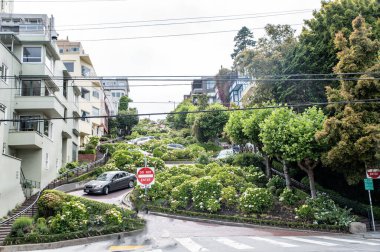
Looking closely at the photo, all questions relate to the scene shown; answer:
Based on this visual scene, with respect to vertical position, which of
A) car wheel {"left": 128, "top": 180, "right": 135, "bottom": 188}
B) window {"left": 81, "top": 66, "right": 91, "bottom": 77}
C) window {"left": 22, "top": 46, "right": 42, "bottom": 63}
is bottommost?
car wheel {"left": 128, "top": 180, "right": 135, "bottom": 188}

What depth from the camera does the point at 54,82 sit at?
33125 mm

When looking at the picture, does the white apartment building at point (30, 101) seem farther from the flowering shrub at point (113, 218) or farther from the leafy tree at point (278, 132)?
the leafy tree at point (278, 132)

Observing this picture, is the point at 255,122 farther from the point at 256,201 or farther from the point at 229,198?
the point at 256,201

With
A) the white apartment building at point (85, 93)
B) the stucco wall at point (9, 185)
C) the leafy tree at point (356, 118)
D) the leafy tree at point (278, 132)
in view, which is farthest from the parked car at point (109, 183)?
the white apartment building at point (85, 93)

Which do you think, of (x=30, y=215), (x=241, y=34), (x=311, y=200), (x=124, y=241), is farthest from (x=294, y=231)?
(x=241, y=34)

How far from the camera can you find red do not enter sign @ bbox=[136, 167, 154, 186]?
20484 millimetres

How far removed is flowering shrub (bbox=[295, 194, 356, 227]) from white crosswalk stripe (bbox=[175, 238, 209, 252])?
25.1 feet

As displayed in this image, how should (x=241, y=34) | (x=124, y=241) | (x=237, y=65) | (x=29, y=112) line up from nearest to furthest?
(x=124, y=241), (x=29, y=112), (x=237, y=65), (x=241, y=34)

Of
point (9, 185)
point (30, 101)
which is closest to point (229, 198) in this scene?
point (9, 185)

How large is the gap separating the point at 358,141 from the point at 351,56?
5011 mm

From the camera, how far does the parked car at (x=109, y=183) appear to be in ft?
94.2

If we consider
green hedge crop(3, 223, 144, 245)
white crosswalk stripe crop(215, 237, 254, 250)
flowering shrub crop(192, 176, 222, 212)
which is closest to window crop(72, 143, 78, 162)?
flowering shrub crop(192, 176, 222, 212)

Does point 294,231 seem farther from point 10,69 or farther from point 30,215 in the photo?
point 10,69

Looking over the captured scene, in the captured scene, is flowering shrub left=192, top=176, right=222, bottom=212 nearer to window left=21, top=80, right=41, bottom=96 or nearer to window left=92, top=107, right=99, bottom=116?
window left=21, top=80, right=41, bottom=96
